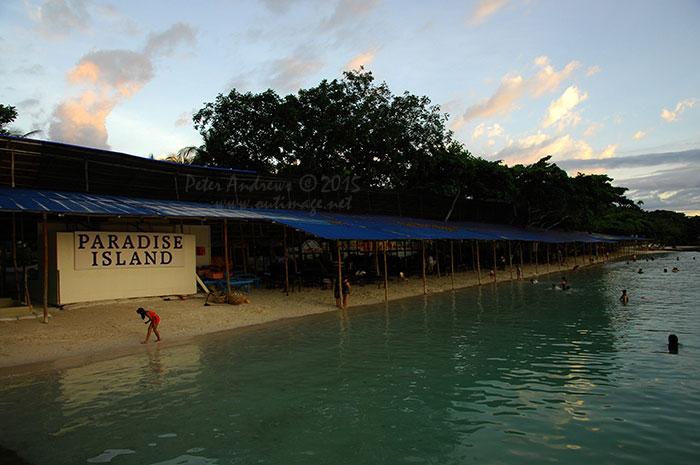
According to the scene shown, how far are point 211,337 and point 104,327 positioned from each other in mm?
2534

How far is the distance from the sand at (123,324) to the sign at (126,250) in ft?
3.63

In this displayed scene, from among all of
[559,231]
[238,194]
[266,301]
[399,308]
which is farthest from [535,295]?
[559,231]

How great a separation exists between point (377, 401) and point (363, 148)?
2314 cm

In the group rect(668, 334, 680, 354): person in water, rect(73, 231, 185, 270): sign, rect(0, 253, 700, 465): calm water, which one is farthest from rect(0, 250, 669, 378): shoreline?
rect(668, 334, 680, 354): person in water

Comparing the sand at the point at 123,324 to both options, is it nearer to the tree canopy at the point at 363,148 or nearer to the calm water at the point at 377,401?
the calm water at the point at 377,401

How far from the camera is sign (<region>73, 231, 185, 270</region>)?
1245 cm

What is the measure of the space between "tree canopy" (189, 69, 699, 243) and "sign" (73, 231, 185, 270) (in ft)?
36.4

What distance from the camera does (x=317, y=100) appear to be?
27.6 m

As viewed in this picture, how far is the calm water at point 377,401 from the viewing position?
496 centimetres

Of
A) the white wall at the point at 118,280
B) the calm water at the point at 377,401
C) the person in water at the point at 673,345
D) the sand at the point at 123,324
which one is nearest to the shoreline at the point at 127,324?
the sand at the point at 123,324

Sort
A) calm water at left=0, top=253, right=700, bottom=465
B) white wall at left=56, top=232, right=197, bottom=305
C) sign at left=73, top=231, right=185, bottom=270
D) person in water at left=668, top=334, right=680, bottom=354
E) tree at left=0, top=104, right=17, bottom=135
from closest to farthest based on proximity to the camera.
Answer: calm water at left=0, top=253, right=700, bottom=465 < person in water at left=668, top=334, right=680, bottom=354 < white wall at left=56, top=232, right=197, bottom=305 < sign at left=73, top=231, right=185, bottom=270 < tree at left=0, top=104, right=17, bottom=135

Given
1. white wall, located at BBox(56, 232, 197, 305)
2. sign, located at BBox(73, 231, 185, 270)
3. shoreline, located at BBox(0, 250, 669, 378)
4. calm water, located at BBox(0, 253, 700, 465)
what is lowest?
calm water, located at BBox(0, 253, 700, 465)

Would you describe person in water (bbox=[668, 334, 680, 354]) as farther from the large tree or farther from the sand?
the large tree

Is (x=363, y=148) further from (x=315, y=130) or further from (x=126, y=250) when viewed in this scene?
(x=126, y=250)
